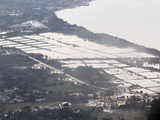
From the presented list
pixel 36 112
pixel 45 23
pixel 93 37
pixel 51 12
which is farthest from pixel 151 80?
pixel 51 12

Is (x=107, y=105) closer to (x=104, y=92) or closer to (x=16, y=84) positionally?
(x=104, y=92)

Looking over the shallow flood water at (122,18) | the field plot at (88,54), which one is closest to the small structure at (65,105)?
the field plot at (88,54)

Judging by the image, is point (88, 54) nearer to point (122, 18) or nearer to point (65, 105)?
point (65, 105)

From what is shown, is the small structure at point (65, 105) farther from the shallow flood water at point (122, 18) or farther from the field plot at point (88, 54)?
the shallow flood water at point (122, 18)

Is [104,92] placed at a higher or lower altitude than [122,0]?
lower

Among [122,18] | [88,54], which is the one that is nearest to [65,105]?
[88,54]
